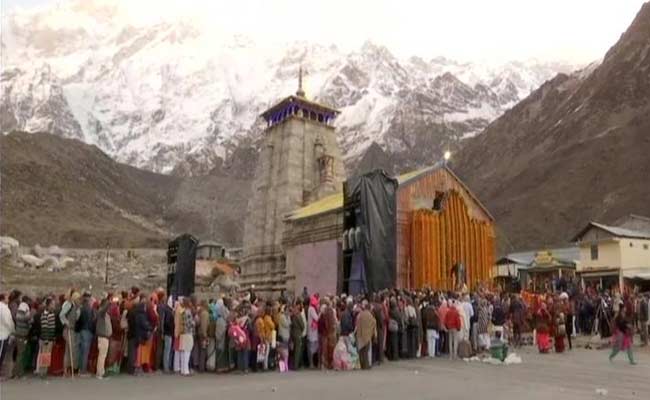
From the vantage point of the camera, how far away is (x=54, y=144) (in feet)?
406

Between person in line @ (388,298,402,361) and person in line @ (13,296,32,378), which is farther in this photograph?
person in line @ (388,298,402,361)

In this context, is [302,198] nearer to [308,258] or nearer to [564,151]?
[308,258]

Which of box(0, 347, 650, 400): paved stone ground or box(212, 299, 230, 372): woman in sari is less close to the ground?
box(212, 299, 230, 372): woman in sari

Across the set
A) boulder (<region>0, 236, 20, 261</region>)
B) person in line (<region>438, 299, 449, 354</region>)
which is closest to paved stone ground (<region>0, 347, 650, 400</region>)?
person in line (<region>438, 299, 449, 354</region>)

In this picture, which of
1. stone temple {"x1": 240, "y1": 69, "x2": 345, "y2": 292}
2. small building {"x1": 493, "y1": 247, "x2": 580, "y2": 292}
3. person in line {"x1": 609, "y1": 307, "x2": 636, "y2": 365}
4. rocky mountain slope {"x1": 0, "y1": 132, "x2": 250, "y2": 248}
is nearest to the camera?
person in line {"x1": 609, "y1": 307, "x2": 636, "y2": 365}

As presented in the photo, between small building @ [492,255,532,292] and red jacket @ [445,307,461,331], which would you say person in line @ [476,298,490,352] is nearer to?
red jacket @ [445,307,461,331]

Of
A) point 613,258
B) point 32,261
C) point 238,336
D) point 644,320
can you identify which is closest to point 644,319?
point 644,320

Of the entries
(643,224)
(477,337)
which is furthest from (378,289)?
(643,224)

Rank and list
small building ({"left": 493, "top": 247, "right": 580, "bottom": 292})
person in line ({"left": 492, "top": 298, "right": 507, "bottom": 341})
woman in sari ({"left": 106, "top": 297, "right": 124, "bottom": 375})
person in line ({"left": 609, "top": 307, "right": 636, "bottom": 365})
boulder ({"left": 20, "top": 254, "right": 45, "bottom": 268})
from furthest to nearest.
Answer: boulder ({"left": 20, "top": 254, "right": 45, "bottom": 268}) → small building ({"left": 493, "top": 247, "right": 580, "bottom": 292}) → person in line ({"left": 492, "top": 298, "right": 507, "bottom": 341}) → person in line ({"left": 609, "top": 307, "right": 636, "bottom": 365}) → woman in sari ({"left": 106, "top": 297, "right": 124, "bottom": 375})

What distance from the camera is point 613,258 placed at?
39.0 m

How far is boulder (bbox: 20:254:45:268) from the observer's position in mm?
59031

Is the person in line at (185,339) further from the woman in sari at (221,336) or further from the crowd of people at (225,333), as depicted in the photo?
the woman in sari at (221,336)

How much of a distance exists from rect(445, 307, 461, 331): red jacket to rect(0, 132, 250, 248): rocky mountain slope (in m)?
72.9

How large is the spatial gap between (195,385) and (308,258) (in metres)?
15.4
